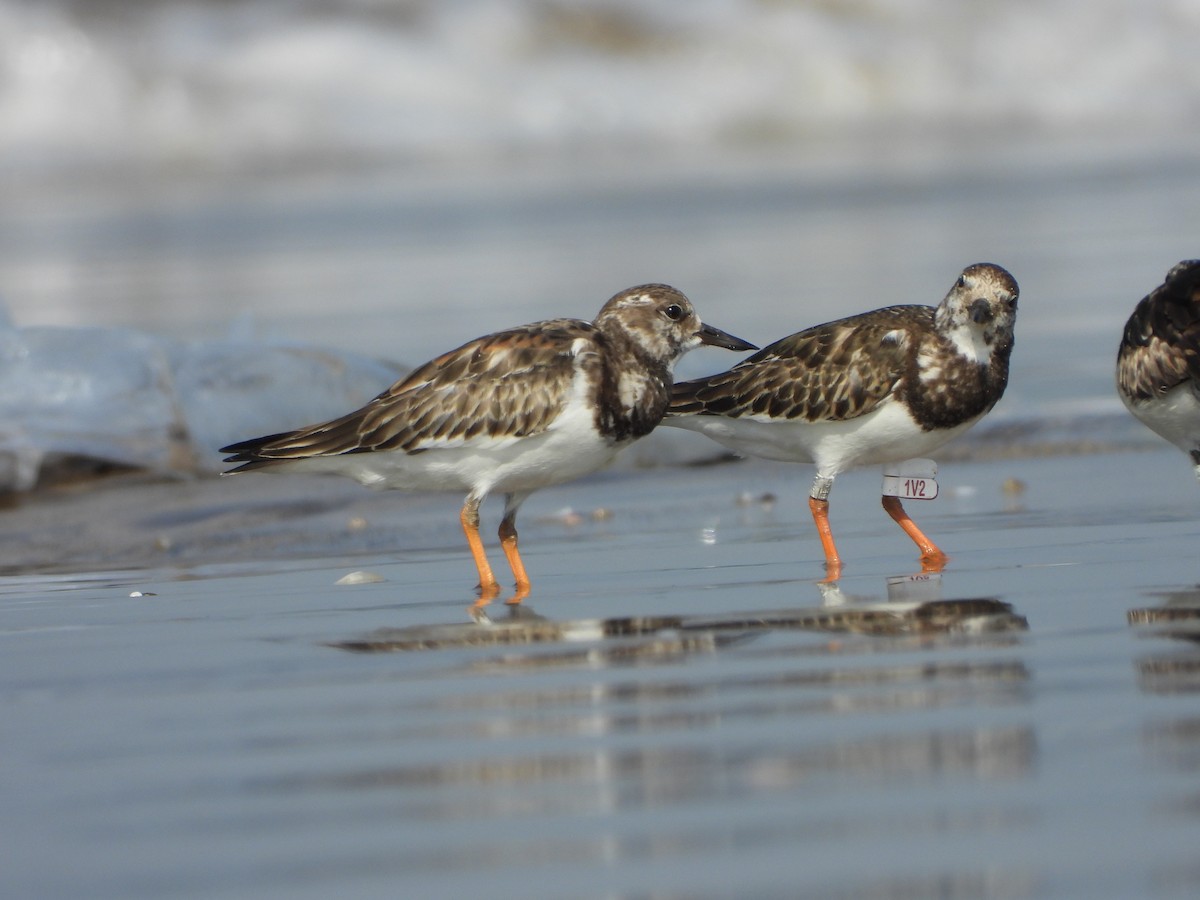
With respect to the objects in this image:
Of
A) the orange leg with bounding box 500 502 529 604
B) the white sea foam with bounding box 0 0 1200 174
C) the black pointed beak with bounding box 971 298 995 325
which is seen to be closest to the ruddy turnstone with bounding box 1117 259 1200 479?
the black pointed beak with bounding box 971 298 995 325

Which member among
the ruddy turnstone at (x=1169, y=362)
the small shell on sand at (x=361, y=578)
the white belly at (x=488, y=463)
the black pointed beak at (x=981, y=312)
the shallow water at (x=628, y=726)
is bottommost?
the shallow water at (x=628, y=726)

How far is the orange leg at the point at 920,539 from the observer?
7.38 meters

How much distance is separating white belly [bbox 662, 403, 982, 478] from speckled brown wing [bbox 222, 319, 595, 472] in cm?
99

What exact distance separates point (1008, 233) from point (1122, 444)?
11.4m

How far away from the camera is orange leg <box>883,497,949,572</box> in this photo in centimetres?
738

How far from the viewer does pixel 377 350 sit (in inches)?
582

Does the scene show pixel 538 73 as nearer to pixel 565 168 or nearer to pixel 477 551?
pixel 565 168

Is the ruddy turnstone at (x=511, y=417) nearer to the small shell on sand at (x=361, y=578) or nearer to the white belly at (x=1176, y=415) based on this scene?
the small shell on sand at (x=361, y=578)

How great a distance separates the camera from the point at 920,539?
7.70m

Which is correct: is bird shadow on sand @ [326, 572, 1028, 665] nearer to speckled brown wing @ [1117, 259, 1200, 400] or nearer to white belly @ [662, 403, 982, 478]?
white belly @ [662, 403, 982, 478]

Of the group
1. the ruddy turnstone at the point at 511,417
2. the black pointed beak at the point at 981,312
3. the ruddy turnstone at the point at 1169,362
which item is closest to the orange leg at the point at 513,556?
the ruddy turnstone at the point at 511,417

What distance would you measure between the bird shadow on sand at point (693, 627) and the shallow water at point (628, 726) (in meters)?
0.02

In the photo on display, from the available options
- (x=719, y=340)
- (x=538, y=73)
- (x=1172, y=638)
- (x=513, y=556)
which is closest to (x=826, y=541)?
(x=719, y=340)

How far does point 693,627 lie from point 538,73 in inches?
1729
